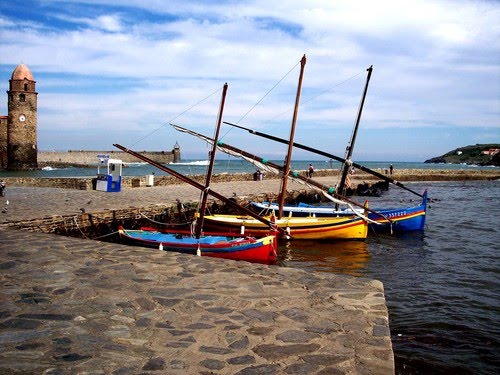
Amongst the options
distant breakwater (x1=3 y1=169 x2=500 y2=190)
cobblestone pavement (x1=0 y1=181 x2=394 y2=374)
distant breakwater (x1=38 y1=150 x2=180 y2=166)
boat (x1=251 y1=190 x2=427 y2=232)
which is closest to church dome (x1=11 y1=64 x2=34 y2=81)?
distant breakwater (x1=38 y1=150 x2=180 y2=166)

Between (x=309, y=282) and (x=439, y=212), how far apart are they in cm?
2677

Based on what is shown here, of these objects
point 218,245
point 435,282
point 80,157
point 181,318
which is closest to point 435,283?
point 435,282

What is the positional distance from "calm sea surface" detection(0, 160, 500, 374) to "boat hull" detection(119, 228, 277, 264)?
2.03 metres

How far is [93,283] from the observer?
6.32 metres

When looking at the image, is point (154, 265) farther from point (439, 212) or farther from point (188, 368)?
point (439, 212)

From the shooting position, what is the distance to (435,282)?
13.0 meters

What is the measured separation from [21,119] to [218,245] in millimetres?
69170

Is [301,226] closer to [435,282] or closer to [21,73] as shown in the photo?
[435,282]

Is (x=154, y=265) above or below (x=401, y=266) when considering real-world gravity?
above

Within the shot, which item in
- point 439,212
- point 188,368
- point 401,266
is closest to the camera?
point 188,368

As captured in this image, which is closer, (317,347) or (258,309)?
(317,347)

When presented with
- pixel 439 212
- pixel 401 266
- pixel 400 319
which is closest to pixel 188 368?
pixel 400 319

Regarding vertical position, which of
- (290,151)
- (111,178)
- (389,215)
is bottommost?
(389,215)

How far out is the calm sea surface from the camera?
762 cm
